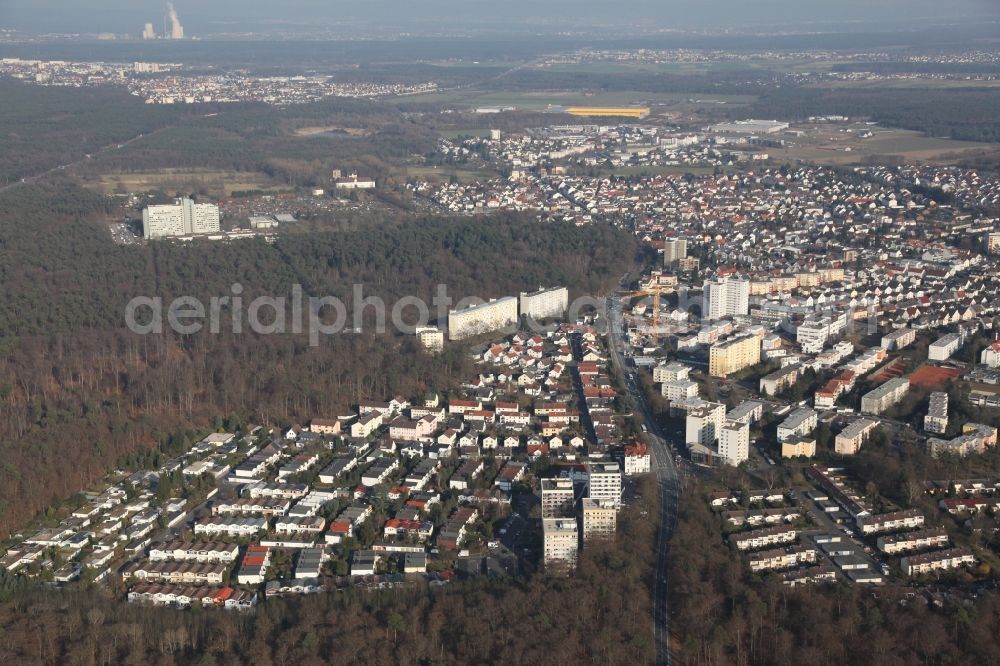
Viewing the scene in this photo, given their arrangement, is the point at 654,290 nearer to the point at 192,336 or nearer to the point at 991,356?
the point at 991,356

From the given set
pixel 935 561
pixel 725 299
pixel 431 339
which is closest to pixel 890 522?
pixel 935 561

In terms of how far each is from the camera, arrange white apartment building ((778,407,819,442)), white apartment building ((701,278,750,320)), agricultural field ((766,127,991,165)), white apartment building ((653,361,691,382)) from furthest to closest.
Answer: agricultural field ((766,127,991,165)) < white apartment building ((701,278,750,320)) < white apartment building ((653,361,691,382)) < white apartment building ((778,407,819,442))

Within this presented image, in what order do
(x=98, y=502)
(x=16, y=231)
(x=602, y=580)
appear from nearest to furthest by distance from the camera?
1. (x=602, y=580)
2. (x=98, y=502)
3. (x=16, y=231)

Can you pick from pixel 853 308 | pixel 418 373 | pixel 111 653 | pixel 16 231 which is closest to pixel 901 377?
pixel 853 308

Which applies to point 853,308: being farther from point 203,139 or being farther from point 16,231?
point 203,139

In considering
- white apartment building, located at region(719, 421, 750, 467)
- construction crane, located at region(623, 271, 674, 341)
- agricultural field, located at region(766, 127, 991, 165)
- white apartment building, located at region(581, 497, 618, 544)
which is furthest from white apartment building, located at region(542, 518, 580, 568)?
agricultural field, located at region(766, 127, 991, 165)

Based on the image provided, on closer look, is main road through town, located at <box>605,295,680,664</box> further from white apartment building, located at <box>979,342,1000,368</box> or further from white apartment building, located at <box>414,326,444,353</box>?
white apartment building, located at <box>979,342,1000,368</box>

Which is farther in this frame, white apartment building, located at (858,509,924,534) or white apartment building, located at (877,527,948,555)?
white apartment building, located at (858,509,924,534)
